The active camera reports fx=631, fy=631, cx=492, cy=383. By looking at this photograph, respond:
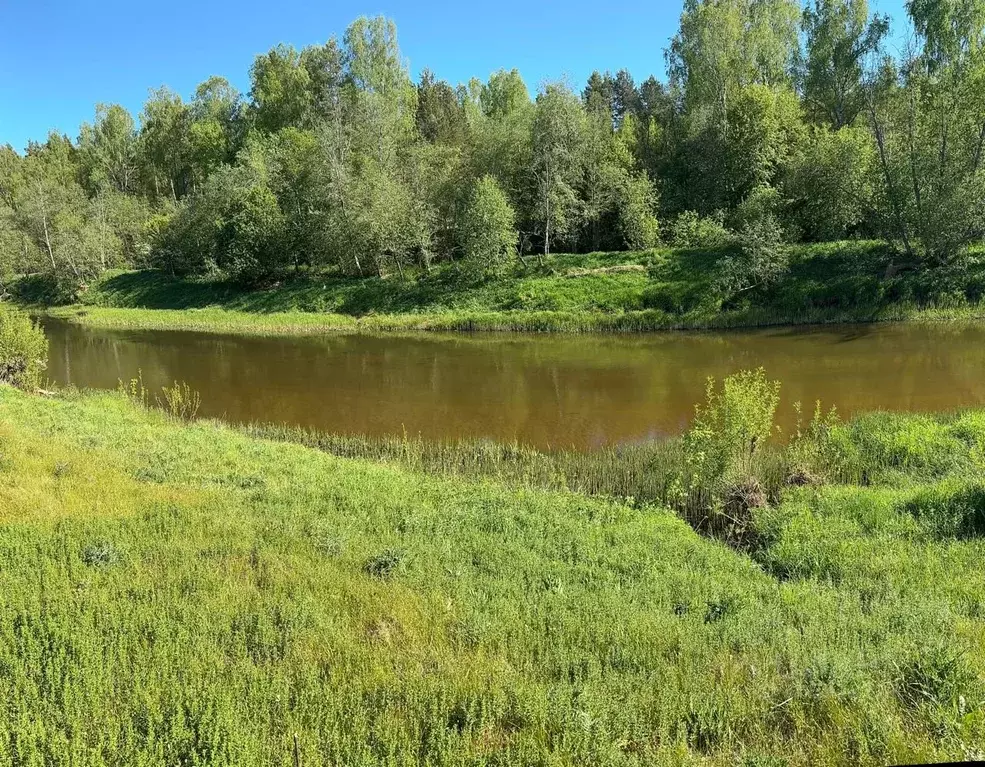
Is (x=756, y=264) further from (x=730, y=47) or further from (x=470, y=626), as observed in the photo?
(x=470, y=626)

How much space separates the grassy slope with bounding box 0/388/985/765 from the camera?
5.07 metres

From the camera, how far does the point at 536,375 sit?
2725 cm

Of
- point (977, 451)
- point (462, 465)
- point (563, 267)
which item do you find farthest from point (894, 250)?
point (462, 465)

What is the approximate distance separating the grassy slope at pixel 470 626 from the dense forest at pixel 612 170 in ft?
109

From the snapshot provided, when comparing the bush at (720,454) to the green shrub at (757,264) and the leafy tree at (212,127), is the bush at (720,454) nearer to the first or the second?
the green shrub at (757,264)

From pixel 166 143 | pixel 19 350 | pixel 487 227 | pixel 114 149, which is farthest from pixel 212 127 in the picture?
pixel 19 350

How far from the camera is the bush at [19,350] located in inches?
928

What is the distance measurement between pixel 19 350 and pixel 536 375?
20159mm

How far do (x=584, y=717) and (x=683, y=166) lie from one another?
58974mm

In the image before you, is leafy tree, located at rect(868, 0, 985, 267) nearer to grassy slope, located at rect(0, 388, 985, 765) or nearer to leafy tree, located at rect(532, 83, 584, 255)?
leafy tree, located at rect(532, 83, 584, 255)

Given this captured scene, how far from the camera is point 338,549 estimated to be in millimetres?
9047

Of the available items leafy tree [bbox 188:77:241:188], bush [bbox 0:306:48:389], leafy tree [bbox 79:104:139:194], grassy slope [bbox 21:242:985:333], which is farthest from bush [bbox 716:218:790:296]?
leafy tree [bbox 79:104:139:194]

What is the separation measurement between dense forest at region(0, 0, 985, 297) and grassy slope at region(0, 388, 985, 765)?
109 feet

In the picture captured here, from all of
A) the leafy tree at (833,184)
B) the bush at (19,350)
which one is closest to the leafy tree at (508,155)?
the leafy tree at (833,184)
